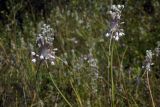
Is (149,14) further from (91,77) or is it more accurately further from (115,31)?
(115,31)

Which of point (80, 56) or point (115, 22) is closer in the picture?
point (115, 22)

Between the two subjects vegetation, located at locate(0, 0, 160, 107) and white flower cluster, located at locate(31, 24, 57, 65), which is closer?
white flower cluster, located at locate(31, 24, 57, 65)

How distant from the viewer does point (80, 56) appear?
384 centimetres

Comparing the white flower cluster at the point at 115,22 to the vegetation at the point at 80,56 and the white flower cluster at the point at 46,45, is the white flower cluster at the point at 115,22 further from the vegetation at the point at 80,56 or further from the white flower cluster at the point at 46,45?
the white flower cluster at the point at 46,45

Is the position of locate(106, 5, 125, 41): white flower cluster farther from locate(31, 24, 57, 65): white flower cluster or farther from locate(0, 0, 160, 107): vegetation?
locate(31, 24, 57, 65): white flower cluster

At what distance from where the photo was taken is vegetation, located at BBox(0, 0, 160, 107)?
2506 mm

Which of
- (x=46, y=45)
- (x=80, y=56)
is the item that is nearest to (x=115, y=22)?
(x=46, y=45)

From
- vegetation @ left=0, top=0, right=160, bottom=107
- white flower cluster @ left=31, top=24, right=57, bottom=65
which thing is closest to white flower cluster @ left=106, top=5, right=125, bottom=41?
vegetation @ left=0, top=0, right=160, bottom=107

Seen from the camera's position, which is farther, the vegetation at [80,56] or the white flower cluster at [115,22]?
the vegetation at [80,56]

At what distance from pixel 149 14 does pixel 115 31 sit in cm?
293

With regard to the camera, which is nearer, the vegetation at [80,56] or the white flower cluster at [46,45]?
the white flower cluster at [46,45]

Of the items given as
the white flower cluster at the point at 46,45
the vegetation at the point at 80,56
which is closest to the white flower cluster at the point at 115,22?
the vegetation at the point at 80,56

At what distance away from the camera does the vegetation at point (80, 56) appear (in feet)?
8.22

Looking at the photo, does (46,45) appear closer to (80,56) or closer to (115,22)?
(115,22)
